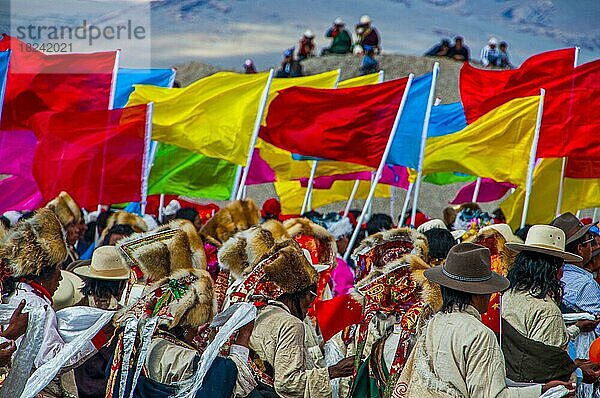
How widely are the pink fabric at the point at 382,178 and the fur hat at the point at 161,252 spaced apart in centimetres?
1082

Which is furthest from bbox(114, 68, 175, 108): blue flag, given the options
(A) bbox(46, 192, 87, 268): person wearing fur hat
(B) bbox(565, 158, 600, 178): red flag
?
(B) bbox(565, 158, 600, 178): red flag

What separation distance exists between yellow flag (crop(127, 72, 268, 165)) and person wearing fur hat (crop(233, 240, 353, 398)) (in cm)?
842

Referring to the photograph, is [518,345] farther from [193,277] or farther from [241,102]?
[241,102]

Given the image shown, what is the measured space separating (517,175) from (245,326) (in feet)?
26.5

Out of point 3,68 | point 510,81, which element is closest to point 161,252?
point 3,68

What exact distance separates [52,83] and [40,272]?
1081cm

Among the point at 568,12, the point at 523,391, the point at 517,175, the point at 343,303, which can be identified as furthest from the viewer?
the point at 568,12

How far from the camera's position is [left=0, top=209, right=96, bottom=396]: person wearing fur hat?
6285 millimetres

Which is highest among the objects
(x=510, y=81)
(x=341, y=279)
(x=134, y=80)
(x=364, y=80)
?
(x=510, y=81)

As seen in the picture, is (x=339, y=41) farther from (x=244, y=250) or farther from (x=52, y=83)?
(x=244, y=250)

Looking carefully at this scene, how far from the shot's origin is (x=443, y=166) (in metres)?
14.2

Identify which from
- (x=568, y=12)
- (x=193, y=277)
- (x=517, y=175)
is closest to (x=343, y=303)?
(x=193, y=277)

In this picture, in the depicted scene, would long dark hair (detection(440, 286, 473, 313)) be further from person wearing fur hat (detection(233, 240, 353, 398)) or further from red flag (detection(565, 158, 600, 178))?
red flag (detection(565, 158, 600, 178))

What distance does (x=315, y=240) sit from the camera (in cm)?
859
